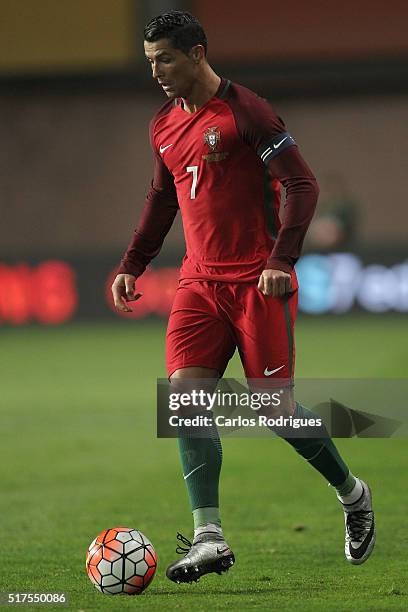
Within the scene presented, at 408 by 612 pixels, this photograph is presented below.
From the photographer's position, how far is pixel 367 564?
20.3ft

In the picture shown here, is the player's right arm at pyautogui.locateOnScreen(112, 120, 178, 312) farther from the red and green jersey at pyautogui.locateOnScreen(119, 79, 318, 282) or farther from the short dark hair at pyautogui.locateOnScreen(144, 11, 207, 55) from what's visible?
the short dark hair at pyautogui.locateOnScreen(144, 11, 207, 55)

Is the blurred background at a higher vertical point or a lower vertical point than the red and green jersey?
lower

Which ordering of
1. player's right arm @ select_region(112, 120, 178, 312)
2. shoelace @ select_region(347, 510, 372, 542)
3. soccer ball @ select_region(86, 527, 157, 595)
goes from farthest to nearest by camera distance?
1. player's right arm @ select_region(112, 120, 178, 312)
2. shoelace @ select_region(347, 510, 372, 542)
3. soccer ball @ select_region(86, 527, 157, 595)

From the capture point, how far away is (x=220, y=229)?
5.87 metres

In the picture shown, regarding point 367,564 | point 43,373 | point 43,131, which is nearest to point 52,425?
point 43,373

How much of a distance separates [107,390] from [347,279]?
7301 mm

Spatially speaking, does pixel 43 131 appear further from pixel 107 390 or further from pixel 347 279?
pixel 107 390

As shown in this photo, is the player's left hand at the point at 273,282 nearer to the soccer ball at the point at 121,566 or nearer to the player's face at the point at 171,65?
the player's face at the point at 171,65

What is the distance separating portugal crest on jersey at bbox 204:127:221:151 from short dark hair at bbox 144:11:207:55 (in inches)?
13.4

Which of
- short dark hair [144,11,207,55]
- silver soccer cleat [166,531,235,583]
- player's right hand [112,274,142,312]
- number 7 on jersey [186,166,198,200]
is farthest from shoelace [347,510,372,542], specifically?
short dark hair [144,11,207,55]

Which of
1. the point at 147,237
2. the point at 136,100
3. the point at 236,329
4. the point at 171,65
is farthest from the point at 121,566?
the point at 136,100

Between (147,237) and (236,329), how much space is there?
740 millimetres

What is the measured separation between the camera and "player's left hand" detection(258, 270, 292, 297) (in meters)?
5.58

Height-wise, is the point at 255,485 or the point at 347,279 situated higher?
the point at 255,485
